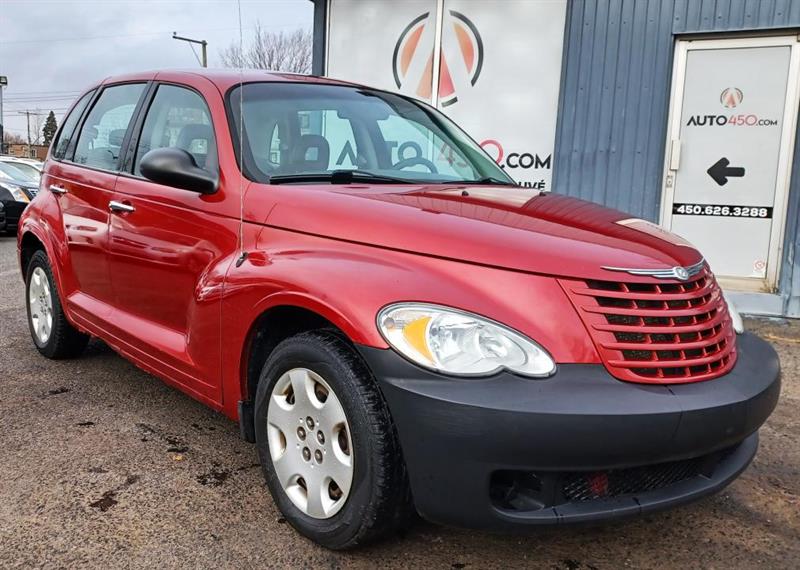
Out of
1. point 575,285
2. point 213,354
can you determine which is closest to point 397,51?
point 213,354

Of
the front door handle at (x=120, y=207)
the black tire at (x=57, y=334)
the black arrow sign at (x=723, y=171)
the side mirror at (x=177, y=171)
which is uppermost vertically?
the black arrow sign at (x=723, y=171)

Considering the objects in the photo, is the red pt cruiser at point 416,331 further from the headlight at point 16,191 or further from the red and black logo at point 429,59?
the headlight at point 16,191

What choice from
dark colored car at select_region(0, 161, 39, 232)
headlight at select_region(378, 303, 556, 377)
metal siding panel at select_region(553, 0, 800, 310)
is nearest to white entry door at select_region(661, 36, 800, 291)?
metal siding panel at select_region(553, 0, 800, 310)

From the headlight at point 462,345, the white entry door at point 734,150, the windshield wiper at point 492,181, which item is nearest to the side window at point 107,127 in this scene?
the windshield wiper at point 492,181

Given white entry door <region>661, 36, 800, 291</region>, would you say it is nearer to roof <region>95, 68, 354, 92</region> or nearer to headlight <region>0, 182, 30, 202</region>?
roof <region>95, 68, 354, 92</region>

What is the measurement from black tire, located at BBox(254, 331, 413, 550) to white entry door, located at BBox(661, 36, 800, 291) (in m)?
5.25

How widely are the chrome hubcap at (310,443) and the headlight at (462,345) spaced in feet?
1.16

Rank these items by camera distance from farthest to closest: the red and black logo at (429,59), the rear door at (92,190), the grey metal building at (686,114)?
1. the red and black logo at (429,59)
2. the grey metal building at (686,114)
3. the rear door at (92,190)

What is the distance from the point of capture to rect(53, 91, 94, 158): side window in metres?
4.40

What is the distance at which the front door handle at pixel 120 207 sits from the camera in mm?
3336

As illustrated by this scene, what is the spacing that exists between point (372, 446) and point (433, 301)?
47cm

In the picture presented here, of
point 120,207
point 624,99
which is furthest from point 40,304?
point 624,99

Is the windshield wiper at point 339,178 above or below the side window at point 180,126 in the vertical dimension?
below

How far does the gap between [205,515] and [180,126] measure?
1769mm
